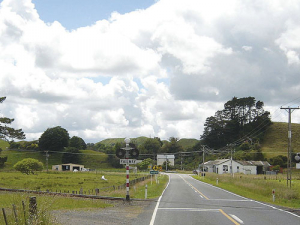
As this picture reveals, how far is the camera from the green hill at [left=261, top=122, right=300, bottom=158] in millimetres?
118887

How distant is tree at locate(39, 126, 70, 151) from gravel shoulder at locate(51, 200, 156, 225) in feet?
415

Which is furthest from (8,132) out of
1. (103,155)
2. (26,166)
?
(103,155)

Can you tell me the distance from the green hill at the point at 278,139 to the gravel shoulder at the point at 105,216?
100675 mm

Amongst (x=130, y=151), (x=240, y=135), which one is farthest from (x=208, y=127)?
(x=130, y=151)

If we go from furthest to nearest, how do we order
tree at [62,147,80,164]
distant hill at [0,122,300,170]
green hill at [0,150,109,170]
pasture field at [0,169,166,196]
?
tree at [62,147,80,164] < green hill at [0,150,109,170] < distant hill at [0,122,300,170] < pasture field at [0,169,166,196]

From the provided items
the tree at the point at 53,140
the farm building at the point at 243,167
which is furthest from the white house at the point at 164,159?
the farm building at the point at 243,167

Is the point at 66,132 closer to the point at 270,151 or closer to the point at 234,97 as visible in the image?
the point at 234,97

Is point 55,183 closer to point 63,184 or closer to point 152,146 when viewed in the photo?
point 63,184

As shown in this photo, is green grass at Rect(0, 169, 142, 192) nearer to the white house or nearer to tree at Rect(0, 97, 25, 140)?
tree at Rect(0, 97, 25, 140)

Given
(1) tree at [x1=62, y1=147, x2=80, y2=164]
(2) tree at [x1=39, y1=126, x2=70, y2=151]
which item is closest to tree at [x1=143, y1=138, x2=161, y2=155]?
(1) tree at [x1=62, y1=147, x2=80, y2=164]

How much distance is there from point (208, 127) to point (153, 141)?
38398 millimetres

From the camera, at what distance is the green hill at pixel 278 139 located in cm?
11889

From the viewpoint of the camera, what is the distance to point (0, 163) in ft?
293

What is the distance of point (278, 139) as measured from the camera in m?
137
